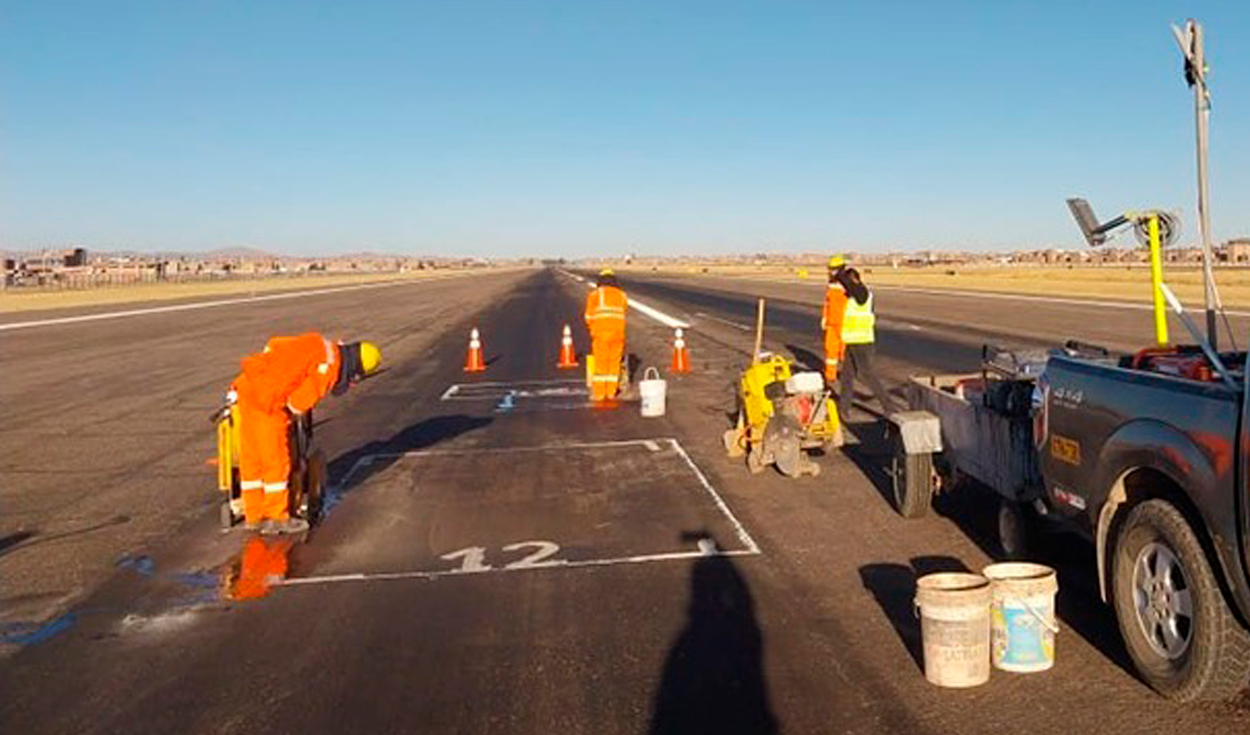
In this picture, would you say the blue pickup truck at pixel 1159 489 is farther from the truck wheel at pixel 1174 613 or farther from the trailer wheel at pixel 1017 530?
the trailer wheel at pixel 1017 530

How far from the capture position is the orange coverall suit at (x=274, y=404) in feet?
27.1

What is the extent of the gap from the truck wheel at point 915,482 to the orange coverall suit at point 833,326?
20.8 ft

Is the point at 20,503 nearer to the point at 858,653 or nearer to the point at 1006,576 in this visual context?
the point at 858,653

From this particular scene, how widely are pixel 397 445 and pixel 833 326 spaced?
20.7 ft

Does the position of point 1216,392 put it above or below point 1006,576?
above

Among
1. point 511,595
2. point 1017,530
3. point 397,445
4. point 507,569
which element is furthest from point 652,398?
point 1017,530

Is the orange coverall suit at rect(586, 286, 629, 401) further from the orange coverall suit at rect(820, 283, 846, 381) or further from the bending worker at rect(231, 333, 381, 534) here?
the bending worker at rect(231, 333, 381, 534)

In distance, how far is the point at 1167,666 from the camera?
4.95m

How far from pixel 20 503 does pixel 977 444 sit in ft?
27.3

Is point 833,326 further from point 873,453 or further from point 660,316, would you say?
point 660,316

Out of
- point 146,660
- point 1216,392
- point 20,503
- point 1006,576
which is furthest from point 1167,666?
point 20,503

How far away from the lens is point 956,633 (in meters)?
5.18

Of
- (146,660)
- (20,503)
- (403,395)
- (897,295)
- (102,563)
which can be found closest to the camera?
(146,660)

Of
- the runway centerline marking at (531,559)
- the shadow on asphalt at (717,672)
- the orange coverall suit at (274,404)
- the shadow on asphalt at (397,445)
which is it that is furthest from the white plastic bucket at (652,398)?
the shadow on asphalt at (717,672)
